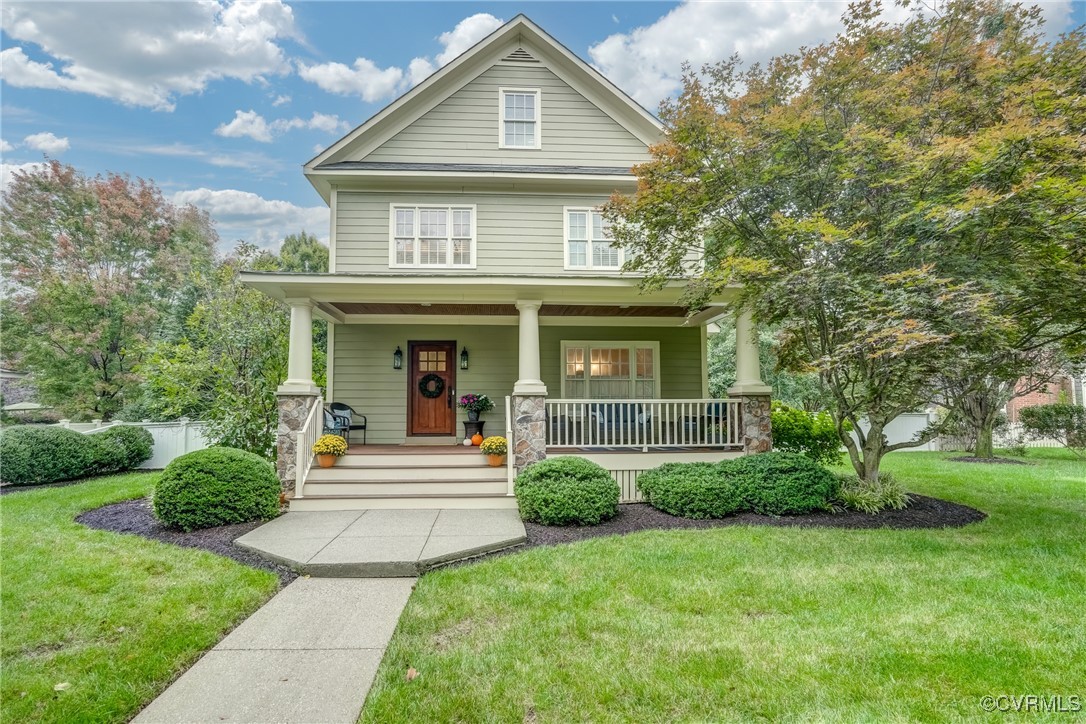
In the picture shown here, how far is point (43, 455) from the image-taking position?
9555mm

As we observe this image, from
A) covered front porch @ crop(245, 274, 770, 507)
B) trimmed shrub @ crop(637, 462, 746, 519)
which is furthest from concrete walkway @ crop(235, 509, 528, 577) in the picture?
trimmed shrub @ crop(637, 462, 746, 519)

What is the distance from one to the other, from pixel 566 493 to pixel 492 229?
5.97m

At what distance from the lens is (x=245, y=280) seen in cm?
747

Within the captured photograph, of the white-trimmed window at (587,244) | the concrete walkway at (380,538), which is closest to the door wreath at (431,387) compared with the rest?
the white-trimmed window at (587,244)

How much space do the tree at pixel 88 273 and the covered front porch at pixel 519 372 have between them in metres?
8.61

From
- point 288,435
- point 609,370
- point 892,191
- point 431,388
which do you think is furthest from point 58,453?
point 892,191

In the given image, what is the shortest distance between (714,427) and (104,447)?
40.6 ft

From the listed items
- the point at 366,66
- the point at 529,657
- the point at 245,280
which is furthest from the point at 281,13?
the point at 529,657

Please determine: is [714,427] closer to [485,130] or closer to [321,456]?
[321,456]

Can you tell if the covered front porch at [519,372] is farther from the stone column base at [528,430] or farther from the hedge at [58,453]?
the hedge at [58,453]

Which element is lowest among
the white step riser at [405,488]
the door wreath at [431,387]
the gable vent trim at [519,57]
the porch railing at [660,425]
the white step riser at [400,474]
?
the white step riser at [405,488]

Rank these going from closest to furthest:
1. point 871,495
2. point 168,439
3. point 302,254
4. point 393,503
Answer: point 871,495 → point 393,503 → point 168,439 → point 302,254

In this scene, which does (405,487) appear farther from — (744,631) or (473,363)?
(744,631)

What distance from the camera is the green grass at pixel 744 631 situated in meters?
2.61
